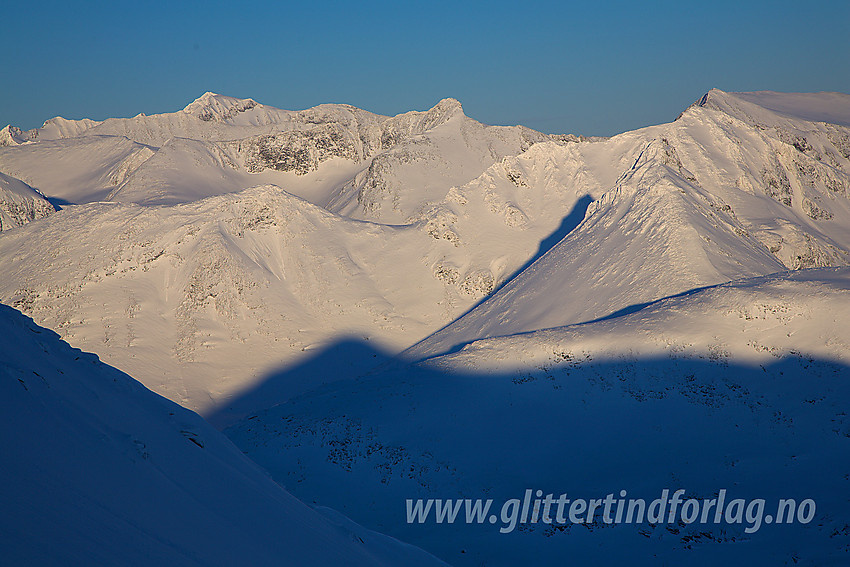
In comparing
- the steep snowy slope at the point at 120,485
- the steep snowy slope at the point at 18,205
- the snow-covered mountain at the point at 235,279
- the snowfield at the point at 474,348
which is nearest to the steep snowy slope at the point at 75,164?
the steep snowy slope at the point at 18,205

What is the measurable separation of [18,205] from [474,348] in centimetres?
8284

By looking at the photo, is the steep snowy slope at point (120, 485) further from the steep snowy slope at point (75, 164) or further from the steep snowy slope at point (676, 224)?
the steep snowy slope at point (75, 164)

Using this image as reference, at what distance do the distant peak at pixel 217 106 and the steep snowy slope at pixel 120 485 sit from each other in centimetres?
18241

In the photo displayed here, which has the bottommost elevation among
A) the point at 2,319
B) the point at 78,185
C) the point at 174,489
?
the point at 174,489

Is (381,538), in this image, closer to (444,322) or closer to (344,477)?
(344,477)

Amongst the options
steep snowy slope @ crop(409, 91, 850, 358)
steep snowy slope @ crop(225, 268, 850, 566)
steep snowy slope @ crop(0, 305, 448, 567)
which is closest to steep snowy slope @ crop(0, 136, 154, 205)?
steep snowy slope @ crop(409, 91, 850, 358)

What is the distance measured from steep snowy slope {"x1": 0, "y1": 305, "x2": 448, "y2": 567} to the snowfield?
6cm

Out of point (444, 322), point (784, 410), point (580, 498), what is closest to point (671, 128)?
point (444, 322)

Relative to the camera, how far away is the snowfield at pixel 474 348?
10164 mm

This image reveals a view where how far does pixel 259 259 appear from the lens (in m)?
53.4

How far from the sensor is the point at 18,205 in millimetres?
84375

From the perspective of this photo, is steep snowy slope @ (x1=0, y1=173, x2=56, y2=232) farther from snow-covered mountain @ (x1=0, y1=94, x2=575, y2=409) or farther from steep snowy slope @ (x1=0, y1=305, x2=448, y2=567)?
steep snowy slope @ (x1=0, y1=305, x2=448, y2=567)

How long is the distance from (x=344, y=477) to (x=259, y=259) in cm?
3585

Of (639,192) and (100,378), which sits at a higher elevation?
(639,192)
